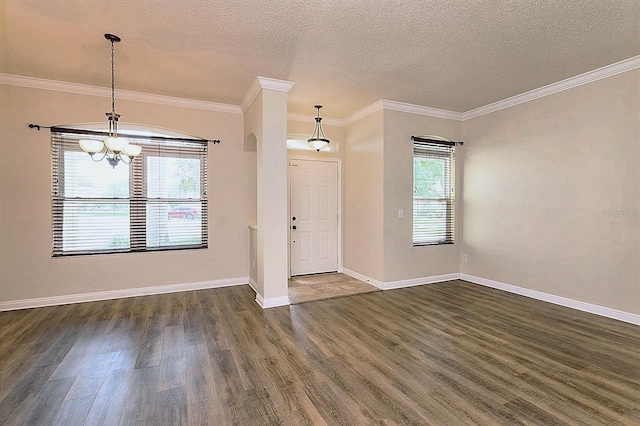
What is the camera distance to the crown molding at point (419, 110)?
16.1ft

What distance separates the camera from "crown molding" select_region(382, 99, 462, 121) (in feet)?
16.1

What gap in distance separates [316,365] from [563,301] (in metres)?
3.57

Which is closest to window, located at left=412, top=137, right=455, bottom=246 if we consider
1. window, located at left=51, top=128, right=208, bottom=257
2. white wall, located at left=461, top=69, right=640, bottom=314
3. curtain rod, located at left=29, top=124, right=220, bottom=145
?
white wall, located at left=461, top=69, right=640, bottom=314

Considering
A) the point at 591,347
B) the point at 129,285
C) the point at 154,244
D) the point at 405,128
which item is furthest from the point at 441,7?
the point at 129,285

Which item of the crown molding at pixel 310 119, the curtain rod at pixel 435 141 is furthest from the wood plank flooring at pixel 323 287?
the crown molding at pixel 310 119

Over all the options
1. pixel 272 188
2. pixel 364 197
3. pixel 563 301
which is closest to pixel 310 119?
pixel 364 197

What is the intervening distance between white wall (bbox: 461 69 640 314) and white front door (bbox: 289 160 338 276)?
8.07 ft

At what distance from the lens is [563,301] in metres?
4.14

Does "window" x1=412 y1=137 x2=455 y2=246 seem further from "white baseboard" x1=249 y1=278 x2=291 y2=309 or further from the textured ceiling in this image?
"white baseboard" x1=249 y1=278 x2=291 y2=309

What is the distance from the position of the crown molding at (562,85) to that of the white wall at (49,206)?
13.2 feet

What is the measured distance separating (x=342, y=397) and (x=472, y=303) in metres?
2.81

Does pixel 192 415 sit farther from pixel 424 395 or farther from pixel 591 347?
pixel 591 347

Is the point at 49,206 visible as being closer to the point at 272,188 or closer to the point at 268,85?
the point at 272,188

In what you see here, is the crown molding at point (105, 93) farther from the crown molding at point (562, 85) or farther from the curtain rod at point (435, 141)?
the crown molding at point (562, 85)
